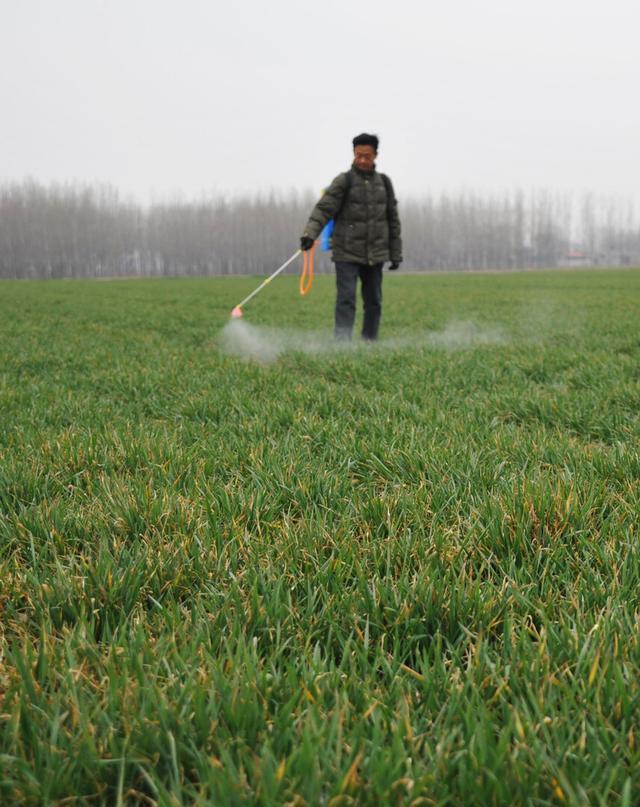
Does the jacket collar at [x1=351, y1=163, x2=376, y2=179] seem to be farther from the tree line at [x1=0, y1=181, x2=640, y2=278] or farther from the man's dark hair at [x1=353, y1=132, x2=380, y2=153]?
the tree line at [x1=0, y1=181, x2=640, y2=278]

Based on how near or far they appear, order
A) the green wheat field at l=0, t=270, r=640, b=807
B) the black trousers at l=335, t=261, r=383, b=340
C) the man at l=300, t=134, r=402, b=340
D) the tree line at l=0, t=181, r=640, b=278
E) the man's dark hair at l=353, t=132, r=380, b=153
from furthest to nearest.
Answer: the tree line at l=0, t=181, r=640, b=278 < the black trousers at l=335, t=261, r=383, b=340 < the man at l=300, t=134, r=402, b=340 < the man's dark hair at l=353, t=132, r=380, b=153 < the green wheat field at l=0, t=270, r=640, b=807

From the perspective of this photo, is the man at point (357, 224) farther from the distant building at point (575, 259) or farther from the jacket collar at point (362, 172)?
the distant building at point (575, 259)

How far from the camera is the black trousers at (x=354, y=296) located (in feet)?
24.4

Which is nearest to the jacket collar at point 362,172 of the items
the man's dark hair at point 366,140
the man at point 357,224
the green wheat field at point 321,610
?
the man at point 357,224

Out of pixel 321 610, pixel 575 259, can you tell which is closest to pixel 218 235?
pixel 575 259

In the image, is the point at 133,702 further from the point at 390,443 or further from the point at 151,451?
the point at 390,443

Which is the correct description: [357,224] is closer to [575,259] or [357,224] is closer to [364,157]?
[364,157]

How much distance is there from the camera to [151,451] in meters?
2.69

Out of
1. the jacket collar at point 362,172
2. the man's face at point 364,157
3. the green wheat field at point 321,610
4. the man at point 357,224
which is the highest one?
the man's face at point 364,157

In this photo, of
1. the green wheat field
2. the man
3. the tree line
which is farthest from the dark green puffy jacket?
the tree line

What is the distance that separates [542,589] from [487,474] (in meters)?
0.89

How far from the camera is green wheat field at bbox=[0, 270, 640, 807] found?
91 centimetres

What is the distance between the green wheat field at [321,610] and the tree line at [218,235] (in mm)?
90654

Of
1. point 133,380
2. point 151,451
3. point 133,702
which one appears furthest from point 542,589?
point 133,380
